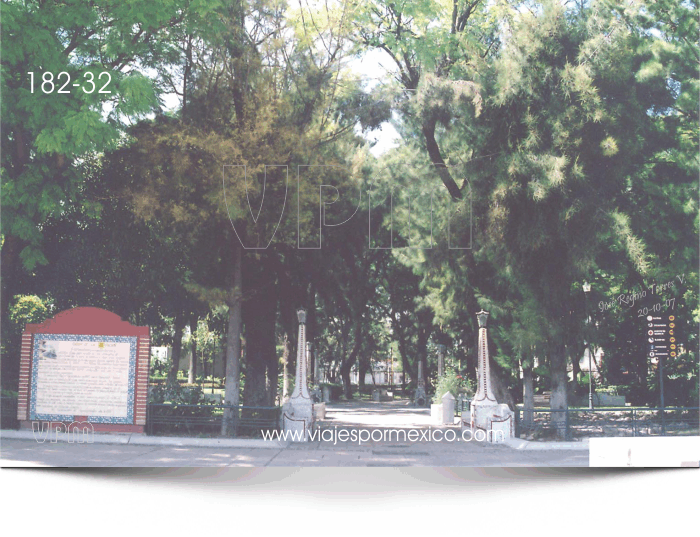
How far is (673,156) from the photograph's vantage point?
A: 18.6m

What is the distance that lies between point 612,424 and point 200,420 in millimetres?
10164

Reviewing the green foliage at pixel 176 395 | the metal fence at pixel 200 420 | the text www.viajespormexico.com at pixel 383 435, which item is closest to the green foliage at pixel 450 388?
the text www.viajespormexico.com at pixel 383 435

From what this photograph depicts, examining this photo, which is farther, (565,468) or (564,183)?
(564,183)

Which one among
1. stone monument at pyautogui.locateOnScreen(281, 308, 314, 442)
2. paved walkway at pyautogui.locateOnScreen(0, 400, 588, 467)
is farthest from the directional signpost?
stone monument at pyautogui.locateOnScreen(281, 308, 314, 442)

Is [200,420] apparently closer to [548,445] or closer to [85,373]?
[85,373]

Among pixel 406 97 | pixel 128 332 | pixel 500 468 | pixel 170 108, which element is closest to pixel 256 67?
pixel 170 108

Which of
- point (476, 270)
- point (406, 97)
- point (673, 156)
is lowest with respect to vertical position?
point (476, 270)

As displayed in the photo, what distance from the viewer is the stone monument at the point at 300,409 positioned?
16.3m

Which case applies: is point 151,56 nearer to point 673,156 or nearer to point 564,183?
point 564,183

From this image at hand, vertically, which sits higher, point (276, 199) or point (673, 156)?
point (673, 156)

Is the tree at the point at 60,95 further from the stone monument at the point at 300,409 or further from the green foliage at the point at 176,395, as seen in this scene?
the stone monument at the point at 300,409

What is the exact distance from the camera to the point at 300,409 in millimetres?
16703

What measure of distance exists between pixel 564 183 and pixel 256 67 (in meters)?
7.99

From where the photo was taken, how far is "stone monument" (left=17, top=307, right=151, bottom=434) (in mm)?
15188
